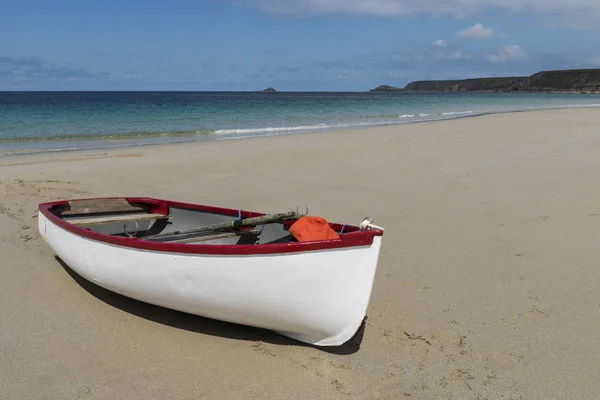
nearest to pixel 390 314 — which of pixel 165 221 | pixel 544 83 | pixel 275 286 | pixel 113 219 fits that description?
pixel 275 286

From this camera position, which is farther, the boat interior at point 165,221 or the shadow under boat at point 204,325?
the boat interior at point 165,221

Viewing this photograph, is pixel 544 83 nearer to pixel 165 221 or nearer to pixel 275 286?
pixel 165 221

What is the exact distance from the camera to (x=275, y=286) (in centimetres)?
355

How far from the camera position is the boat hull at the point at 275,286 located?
3506 millimetres

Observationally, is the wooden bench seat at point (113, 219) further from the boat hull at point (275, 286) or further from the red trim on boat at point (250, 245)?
the boat hull at point (275, 286)

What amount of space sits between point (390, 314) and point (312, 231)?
1.16 metres

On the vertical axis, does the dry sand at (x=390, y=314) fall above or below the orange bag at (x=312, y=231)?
below

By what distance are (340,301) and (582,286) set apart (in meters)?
2.68

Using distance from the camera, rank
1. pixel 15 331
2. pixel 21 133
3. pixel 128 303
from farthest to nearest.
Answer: pixel 21 133
pixel 128 303
pixel 15 331

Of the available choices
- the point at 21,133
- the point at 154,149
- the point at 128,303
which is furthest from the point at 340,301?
the point at 21,133

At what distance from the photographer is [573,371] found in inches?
142

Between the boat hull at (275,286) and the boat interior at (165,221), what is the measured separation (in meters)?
1.02

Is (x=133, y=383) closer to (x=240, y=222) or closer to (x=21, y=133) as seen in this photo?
(x=240, y=222)

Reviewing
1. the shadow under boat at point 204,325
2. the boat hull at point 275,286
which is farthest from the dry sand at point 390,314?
the boat hull at point 275,286
